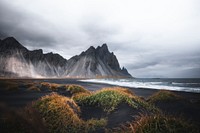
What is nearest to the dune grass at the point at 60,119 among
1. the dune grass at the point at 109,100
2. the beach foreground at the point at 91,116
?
the beach foreground at the point at 91,116

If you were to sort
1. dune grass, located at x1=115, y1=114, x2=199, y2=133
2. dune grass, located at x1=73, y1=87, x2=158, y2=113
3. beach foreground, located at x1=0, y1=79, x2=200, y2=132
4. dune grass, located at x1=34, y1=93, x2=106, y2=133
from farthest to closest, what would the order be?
1. dune grass, located at x1=73, y1=87, x2=158, y2=113
2. dune grass, located at x1=34, y1=93, x2=106, y2=133
3. dune grass, located at x1=115, y1=114, x2=199, y2=133
4. beach foreground, located at x1=0, y1=79, x2=200, y2=132

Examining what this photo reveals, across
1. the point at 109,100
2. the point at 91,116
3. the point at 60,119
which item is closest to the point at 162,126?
the point at 60,119

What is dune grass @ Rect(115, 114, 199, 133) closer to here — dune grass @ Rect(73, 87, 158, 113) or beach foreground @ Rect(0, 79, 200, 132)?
beach foreground @ Rect(0, 79, 200, 132)

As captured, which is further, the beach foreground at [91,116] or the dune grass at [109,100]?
the dune grass at [109,100]

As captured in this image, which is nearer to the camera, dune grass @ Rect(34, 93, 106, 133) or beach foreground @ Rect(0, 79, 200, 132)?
beach foreground @ Rect(0, 79, 200, 132)

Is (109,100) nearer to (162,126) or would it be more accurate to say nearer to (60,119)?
(60,119)

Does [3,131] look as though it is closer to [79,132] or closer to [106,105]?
[79,132]


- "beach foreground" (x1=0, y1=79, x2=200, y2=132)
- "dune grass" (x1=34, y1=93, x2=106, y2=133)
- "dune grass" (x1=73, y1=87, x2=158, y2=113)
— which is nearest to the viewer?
"beach foreground" (x1=0, y1=79, x2=200, y2=132)

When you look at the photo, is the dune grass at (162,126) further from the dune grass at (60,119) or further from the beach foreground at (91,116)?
the dune grass at (60,119)

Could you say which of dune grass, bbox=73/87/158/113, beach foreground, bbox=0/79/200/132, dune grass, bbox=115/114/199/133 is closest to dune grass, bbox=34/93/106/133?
beach foreground, bbox=0/79/200/132

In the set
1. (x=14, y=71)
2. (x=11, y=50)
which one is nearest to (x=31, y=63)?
(x=11, y=50)

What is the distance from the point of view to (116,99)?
790 cm

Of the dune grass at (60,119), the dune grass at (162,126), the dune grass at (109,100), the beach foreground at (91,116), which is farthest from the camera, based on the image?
the dune grass at (109,100)

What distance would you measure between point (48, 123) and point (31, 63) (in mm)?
183180
